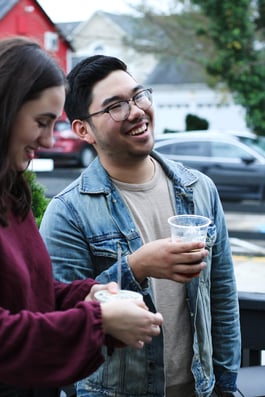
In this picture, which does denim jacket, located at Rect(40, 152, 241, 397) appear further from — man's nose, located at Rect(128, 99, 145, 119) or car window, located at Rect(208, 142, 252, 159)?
car window, located at Rect(208, 142, 252, 159)

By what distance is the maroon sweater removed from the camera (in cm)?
135

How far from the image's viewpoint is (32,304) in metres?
1.54

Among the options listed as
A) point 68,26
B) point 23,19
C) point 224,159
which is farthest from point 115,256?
point 68,26

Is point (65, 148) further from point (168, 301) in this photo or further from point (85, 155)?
point (168, 301)

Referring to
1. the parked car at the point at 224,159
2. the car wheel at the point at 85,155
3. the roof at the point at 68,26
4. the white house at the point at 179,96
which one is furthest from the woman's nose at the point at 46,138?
the roof at the point at 68,26

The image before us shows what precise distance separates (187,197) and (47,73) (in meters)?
0.86

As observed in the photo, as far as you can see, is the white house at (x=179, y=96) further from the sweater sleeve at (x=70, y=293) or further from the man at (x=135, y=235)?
the sweater sleeve at (x=70, y=293)

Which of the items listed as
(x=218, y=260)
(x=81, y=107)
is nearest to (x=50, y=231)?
(x=81, y=107)

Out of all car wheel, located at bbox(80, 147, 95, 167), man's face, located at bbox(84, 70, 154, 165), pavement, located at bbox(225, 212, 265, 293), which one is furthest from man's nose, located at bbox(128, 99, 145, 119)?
car wheel, located at bbox(80, 147, 95, 167)

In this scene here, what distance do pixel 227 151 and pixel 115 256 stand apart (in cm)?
1231

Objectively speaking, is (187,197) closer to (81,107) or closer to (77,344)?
(81,107)

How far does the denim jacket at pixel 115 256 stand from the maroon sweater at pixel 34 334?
50cm

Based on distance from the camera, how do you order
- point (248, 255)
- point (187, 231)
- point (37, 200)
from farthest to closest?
point (248, 255) < point (37, 200) < point (187, 231)

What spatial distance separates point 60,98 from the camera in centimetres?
151
